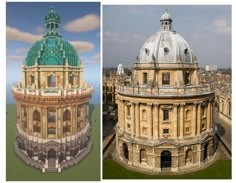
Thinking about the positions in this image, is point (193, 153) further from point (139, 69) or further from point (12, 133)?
point (12, 133)

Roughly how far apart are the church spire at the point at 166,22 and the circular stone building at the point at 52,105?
12.6 m

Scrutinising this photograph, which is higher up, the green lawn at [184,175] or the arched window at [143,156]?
the arched window at [143,156]

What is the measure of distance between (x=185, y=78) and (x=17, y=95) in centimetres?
1915

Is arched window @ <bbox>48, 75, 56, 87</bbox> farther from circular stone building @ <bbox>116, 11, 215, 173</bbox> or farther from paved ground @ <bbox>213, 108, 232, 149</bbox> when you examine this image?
paved ground @ <bbox>213, 108, 232, 149</bbox>

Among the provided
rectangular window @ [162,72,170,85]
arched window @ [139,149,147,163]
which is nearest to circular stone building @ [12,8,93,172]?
arched window @ [139,149,147,163]

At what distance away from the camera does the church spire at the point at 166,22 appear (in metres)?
35.4

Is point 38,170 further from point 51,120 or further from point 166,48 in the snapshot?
point 166,48

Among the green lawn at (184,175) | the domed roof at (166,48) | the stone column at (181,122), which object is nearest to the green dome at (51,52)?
the domed roof at (166,48)

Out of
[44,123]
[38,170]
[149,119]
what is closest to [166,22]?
[149,119]

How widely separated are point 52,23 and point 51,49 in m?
2.57

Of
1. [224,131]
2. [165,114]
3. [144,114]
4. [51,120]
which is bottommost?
[224,131]

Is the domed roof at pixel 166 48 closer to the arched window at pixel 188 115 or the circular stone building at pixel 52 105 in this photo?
the arched window at pixel 188 115

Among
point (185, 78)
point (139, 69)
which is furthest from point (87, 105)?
point (185, 78)

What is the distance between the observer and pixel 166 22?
36.2 meters
